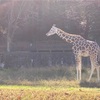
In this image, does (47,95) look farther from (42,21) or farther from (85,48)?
(42,21)

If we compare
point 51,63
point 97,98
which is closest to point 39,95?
point 97,98

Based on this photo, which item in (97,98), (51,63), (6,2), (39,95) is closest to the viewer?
(97,98)

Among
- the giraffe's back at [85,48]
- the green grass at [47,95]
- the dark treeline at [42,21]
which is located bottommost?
the green grass at [47,95]

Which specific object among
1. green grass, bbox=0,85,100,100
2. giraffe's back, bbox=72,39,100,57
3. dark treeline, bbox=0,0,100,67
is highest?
dark treeline, bbox=0,0,100,67

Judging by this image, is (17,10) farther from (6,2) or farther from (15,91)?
(15,91)

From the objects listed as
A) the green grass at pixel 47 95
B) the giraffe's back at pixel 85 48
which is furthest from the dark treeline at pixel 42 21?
the green grass at pixel 47 95

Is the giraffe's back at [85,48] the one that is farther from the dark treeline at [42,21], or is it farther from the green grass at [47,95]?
the dark treeline at [42,21]

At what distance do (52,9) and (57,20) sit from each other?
0.93m

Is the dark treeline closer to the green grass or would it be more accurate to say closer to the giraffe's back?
the giraffe's back

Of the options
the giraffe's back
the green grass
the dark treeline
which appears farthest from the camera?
the dark treeline

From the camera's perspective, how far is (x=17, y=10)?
27156mm

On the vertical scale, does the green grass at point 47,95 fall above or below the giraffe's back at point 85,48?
below

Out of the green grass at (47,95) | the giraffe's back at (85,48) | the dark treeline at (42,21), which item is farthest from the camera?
the dark treeline at (42,21)

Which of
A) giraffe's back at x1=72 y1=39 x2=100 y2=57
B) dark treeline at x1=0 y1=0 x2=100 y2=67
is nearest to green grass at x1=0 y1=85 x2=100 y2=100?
giraffe's back at x1=72 y1=39 x2=100 y2=57
